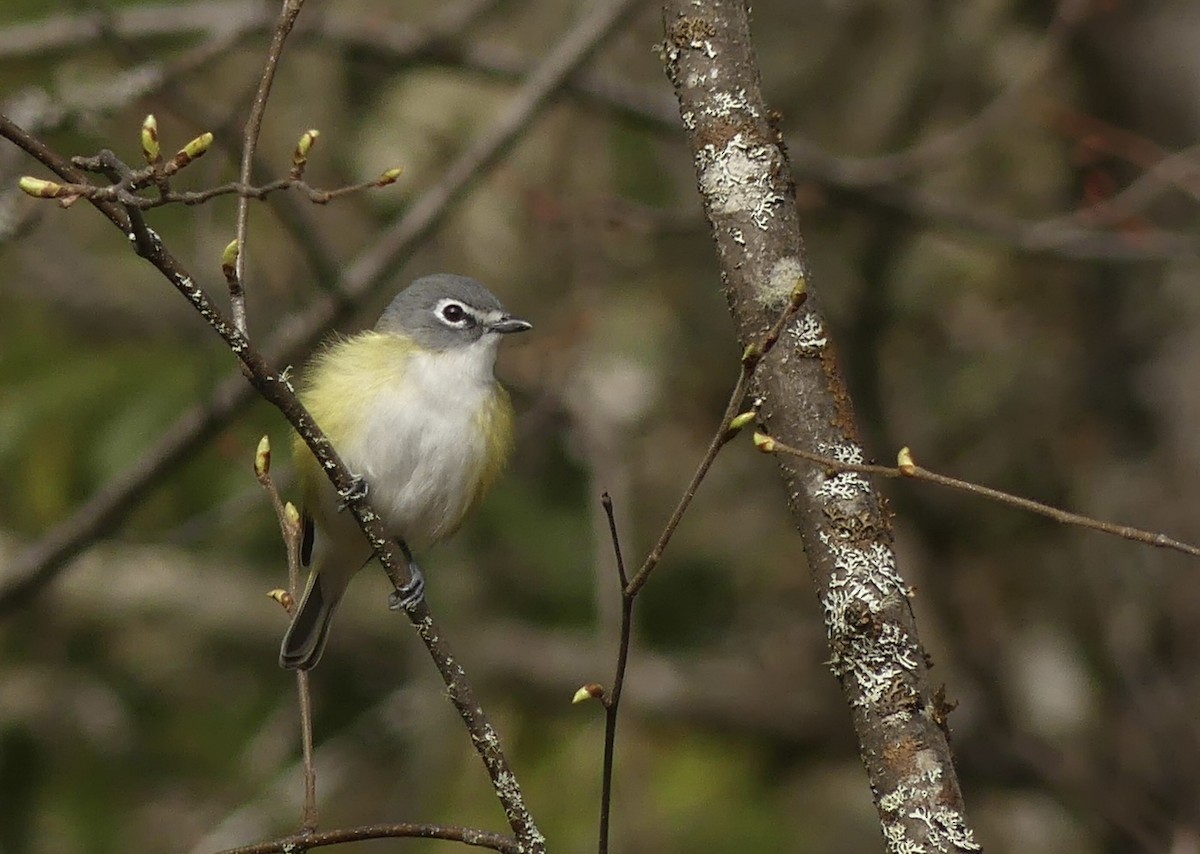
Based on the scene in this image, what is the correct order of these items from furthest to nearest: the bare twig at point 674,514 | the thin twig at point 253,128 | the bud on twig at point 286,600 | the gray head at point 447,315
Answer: the gray head at point 447,315
the bud on twig at point 286,600
the thin twig at point 253,128
the bare twig at point 674,514

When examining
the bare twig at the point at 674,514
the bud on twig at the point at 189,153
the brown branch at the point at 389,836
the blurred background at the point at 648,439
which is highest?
the blurred background at the point at 648,439

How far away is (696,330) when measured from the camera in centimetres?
895

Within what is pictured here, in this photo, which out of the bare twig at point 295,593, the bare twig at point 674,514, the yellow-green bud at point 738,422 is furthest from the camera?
the bare twig at point 295,593

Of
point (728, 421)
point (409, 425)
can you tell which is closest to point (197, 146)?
point (728, 421)

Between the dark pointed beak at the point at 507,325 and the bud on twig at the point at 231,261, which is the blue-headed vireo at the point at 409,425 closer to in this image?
the dark pointed beak at the point at 507,325

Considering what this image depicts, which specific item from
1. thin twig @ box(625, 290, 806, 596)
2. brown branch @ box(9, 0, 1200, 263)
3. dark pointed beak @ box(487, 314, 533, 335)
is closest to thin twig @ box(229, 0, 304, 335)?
thin twig @ box(625, 290, 806, 596)

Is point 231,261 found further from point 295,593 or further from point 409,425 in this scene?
point 409,425

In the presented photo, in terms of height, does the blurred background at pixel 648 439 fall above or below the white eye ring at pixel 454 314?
above

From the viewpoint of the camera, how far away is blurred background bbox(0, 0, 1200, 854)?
7090mm

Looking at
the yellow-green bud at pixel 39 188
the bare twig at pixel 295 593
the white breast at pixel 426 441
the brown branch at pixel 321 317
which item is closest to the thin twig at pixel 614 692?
the bare twig at pixel 295 593

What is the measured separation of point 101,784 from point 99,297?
280 cm

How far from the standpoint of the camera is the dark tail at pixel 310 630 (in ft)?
15.7

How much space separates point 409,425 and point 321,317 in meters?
1.49

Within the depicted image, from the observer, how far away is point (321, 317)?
600 centimetres
